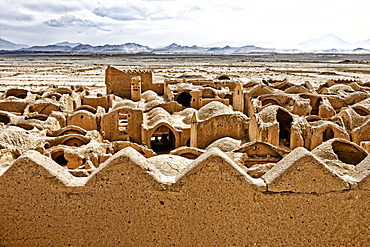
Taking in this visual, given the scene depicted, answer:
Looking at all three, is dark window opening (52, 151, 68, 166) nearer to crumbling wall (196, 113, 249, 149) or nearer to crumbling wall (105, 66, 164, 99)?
crumbling wall (196, 113, 249, 149)

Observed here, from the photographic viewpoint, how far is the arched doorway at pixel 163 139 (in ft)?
52.8

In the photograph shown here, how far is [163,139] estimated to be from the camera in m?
17.7

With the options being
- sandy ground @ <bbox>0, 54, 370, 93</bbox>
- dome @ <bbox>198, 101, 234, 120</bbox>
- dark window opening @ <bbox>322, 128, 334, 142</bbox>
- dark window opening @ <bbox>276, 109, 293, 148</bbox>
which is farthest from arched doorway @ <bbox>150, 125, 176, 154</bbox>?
sandy ground @ <bbox>0, 54, 370, 93</bbox>

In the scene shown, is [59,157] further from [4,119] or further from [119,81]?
[119,81]

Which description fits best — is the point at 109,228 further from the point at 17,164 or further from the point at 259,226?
the point at 259,226

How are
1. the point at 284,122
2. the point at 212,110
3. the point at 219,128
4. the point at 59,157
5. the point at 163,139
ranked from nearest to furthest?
→ the point at 59,157
the point at 219,128
the point at 284,122
the point at 212,110
the point at 163,139

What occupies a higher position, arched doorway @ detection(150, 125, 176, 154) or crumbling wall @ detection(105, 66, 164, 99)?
crumbling wall @ detection(105, 66, 164, 99)

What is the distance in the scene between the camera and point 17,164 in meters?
4.14

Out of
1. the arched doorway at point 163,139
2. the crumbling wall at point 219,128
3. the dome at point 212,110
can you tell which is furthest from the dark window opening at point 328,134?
the arched doorway at point 163,139

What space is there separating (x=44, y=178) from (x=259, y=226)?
2857 millimetres

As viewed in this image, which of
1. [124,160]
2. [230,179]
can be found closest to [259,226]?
[230,179]

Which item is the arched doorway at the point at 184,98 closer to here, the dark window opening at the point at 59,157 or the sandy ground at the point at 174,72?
the sandy ground at the point at 174,72

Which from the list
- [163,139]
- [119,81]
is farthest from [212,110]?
[119,81]

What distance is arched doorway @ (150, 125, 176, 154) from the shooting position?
52.8ft
